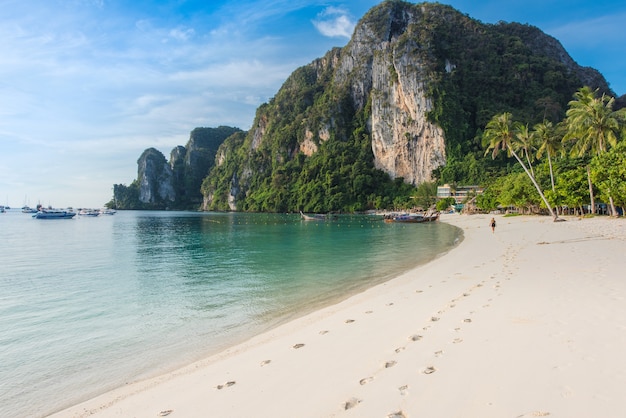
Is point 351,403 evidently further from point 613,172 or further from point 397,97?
point 397,97

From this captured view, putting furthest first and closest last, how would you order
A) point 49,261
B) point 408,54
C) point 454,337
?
point 408,54 → point 49,261 → point 454,337

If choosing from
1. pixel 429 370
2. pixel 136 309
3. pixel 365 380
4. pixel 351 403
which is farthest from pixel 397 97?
pixel 351 403

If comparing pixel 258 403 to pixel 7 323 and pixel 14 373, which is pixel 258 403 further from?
pixel 7 323

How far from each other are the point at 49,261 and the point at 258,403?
25503 mm

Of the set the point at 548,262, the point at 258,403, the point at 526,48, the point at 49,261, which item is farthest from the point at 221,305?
the point at 526,48

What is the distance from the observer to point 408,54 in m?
125

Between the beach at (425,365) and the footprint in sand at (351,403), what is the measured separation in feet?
0.12

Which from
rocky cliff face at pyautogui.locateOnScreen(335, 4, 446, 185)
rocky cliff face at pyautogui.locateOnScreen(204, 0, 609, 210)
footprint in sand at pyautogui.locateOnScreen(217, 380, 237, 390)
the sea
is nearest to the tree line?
the sea

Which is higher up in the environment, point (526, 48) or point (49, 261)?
point (526, 48)

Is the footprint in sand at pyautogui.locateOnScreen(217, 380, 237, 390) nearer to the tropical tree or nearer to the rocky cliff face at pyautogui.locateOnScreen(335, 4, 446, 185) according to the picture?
the tropical tree

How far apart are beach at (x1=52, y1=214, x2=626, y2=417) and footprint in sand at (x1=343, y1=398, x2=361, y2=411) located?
4 cm

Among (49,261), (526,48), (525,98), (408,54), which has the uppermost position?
(526,48)

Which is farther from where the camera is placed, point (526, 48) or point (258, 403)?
point (526, 48)

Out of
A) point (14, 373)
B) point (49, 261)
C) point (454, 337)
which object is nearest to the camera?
point (454, 337)
